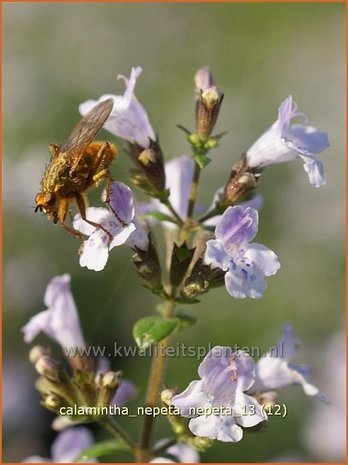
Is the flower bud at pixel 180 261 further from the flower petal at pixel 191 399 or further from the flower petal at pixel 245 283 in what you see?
the flower petal at pixel 191 399

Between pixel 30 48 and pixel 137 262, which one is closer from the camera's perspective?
pixel 137 262

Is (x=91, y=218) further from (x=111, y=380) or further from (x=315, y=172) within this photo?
(x=315, y=172)

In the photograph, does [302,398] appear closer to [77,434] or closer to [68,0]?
[77,434]

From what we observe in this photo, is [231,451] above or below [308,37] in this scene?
below

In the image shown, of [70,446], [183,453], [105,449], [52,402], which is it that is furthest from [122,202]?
[70,446]

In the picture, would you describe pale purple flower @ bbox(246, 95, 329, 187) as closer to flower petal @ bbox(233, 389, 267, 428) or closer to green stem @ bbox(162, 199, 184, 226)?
green stem @ bbox(162, 199, 184, 226)

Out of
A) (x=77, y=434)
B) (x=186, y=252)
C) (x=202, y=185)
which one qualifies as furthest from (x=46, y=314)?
(x=202, y=185)

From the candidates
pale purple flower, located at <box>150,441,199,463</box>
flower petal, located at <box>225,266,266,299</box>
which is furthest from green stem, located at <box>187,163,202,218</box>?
pale purple flower, located at <box>150,441,199,463</box>

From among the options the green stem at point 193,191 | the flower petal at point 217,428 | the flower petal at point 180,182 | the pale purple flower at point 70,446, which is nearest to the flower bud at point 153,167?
the green stem at point 193,191
